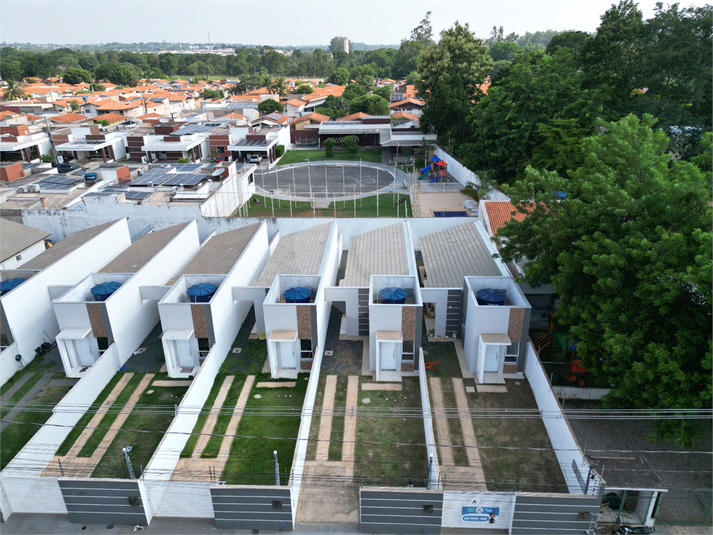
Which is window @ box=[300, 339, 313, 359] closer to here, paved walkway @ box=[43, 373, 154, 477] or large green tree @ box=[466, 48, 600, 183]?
paved walkway @ box=[43, 373, 154, 477]

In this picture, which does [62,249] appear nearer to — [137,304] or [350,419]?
[137,304]

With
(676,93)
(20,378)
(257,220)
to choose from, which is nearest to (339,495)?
(20,378)

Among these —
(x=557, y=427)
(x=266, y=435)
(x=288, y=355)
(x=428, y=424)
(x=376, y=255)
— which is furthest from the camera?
(x=376, y=255)

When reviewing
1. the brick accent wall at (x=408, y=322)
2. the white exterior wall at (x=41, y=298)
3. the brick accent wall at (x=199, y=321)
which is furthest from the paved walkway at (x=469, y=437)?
the white exterior wall at (x=41, y=298)

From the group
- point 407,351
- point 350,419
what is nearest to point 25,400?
point 350,419

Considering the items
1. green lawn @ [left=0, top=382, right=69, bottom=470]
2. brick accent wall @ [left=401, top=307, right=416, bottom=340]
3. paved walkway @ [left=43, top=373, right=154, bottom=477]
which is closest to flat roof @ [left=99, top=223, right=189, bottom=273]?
green lawn @ [left=0, top=382, right=69, bottom=470]

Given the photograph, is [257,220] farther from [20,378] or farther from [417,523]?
[417,523]

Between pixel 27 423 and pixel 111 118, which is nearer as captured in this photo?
pixel 27 423
